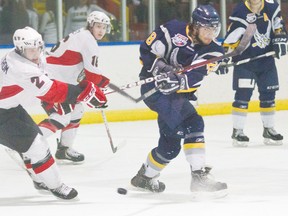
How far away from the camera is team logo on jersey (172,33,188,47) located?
15.7 ft

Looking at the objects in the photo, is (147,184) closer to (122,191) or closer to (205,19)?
(122,191)

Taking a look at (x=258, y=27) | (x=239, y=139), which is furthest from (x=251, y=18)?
(x=239, y=139)

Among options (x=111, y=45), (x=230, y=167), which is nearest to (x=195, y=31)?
(x=230, y=167)

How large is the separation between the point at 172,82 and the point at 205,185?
1.62 ft

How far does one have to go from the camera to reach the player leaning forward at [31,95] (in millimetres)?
4613

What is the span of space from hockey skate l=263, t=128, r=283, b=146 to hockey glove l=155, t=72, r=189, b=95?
2.29m

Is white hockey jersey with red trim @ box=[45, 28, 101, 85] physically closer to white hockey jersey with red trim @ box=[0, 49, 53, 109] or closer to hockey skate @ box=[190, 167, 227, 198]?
white hockey jersey with red trim @ box=[0, 49, 53, 109]

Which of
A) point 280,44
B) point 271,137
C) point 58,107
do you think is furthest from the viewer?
point 271,137

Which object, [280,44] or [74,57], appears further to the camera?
[280,44]

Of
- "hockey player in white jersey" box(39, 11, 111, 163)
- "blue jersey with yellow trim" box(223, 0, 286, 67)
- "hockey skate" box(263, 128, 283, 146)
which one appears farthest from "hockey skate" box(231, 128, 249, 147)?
"hockey player in white jersey" box(39, 11, 111, 163)

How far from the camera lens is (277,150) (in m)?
6.64

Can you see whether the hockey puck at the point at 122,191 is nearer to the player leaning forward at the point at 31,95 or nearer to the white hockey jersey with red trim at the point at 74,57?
the player leaning forward at the point at 31,95

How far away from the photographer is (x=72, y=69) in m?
6.15

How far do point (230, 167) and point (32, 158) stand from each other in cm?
157
